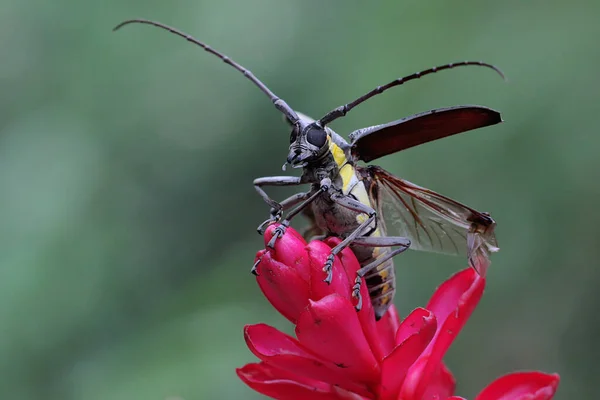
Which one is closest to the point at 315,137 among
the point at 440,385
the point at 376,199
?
the point at 376,199

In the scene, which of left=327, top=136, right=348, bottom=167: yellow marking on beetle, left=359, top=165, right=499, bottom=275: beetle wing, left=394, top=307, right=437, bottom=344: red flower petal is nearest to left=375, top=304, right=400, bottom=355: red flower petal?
left=394, top=307, right=437, bottom=344: red flower petal

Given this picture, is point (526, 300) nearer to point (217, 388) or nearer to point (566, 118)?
point (566, 118)

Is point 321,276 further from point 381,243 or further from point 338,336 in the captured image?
point 381,243

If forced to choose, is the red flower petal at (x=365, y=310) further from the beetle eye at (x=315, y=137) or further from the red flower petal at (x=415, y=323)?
the beetle eye at (x=315, y=137)

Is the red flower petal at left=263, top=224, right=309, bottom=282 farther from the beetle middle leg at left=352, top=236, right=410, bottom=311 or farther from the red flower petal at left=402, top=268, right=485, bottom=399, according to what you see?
the red flower petal at left=402, top=268, right=485, bottom=399

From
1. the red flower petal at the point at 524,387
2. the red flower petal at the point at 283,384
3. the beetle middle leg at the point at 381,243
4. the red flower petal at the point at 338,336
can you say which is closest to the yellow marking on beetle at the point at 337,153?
the beetle middle leg at the point at 381,243

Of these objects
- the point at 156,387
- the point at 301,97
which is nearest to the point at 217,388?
the point at 156,387
